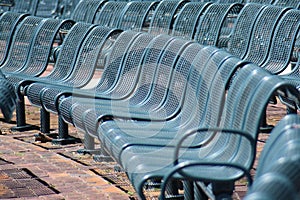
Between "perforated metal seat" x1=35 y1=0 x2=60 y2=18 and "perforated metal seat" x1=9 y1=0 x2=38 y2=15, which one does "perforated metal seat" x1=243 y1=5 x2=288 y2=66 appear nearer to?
"perforated metal seat" x1=35 y1=0 x2=60 y2=18

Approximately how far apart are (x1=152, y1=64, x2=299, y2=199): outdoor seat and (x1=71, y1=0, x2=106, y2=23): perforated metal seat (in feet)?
24.1

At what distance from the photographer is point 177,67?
6023 millimetres

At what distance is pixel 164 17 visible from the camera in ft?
34.9

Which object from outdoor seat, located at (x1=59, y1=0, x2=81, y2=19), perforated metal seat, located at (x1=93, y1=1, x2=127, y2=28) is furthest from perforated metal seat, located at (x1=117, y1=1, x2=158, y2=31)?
outdoor seat, located at (x1=59, y1=0, x2=81, y2=19)

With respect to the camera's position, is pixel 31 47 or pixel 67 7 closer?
pixel 31 47

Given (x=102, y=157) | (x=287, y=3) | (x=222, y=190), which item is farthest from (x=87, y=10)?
(x=222, y=190)

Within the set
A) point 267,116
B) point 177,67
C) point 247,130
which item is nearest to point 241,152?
point 247,130

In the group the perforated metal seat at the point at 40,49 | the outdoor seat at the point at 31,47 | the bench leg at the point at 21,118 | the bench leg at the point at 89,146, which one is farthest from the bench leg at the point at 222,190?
the perforated metal seat at the point at 40,49

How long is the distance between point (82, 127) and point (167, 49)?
92 cm

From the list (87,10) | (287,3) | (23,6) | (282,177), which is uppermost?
(282,177)

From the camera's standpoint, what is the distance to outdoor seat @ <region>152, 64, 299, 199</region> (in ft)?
13.3

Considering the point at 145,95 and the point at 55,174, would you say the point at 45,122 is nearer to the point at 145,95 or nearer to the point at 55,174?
the point at 55,174

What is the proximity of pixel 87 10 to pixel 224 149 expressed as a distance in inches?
323

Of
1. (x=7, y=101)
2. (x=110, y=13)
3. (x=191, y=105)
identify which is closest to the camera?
(x=7, y=101)
